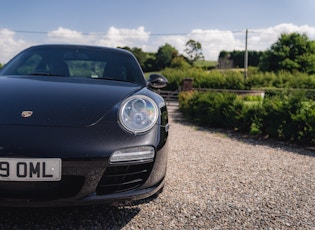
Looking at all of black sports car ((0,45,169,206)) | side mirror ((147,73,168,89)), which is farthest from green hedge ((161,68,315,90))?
black sports car ((0,45,169,206))

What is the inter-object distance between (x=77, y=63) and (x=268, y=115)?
421 cm

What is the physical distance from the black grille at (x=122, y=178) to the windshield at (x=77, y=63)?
3.71 feet

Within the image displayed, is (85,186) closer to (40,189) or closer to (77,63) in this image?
(40,189)

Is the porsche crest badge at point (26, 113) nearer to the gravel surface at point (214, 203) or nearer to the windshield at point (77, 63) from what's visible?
the gravel surface at point (214, 203)

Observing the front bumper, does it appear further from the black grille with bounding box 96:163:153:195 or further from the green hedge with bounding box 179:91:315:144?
the green hedge with bounding box 179:91:315:144

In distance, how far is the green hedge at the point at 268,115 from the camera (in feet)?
17.9

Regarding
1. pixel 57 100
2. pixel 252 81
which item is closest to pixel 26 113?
pixel 57 100

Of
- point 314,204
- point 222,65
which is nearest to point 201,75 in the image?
point 314,204

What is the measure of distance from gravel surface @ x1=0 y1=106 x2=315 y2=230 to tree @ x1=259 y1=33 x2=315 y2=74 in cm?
3630

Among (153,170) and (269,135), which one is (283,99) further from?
(153,170)

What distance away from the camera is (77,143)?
1734 mm

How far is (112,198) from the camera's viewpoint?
1.77 metres

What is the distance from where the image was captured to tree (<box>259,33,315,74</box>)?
1470 inches

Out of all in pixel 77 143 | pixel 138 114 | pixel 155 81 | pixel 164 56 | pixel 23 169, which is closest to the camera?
pixel 23 169
